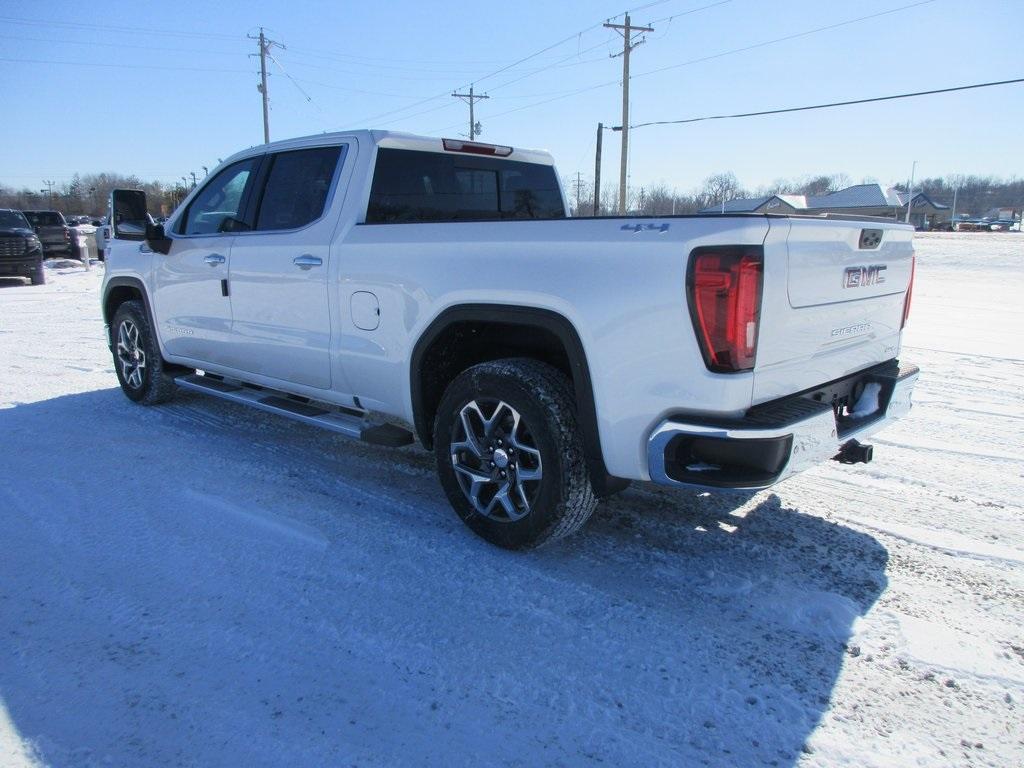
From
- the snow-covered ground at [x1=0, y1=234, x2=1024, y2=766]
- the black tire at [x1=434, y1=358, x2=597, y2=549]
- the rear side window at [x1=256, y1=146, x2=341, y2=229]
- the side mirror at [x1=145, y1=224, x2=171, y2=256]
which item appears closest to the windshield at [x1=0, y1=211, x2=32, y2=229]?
the side mirror at [x1=145, y1=224, x2=171, y2=256]

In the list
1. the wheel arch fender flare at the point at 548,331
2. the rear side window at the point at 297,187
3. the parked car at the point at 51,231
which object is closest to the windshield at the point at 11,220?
the parked car at the point at 51,231

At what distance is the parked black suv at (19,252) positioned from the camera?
16.6 meters

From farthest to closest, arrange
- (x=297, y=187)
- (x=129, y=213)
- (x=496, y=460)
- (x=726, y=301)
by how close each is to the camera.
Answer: (x=129, y=213), (x=297, y=187), (x=496, y=460), (x=726, y=301)

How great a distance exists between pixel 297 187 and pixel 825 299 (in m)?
3.11

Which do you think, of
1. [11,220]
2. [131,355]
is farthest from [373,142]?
[11,220]

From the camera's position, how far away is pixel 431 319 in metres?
3.36

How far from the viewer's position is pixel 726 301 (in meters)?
2.42

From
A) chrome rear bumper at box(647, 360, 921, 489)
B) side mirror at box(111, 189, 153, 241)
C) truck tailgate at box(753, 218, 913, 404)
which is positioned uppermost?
side mirror at box(111, 189, 153, 241)

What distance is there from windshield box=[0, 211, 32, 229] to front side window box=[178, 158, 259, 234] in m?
15.8

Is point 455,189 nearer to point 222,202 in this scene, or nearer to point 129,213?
point 222,202

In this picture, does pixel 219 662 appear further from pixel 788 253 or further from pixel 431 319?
pixel 788 253

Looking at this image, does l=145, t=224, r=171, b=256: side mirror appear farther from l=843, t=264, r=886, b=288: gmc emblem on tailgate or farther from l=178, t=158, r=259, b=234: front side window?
l=843, t=264, r=886, b=288: gmc emblem on tailgate

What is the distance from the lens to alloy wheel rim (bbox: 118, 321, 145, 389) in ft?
A: 19.0

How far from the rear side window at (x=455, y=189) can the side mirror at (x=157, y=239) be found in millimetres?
2076
